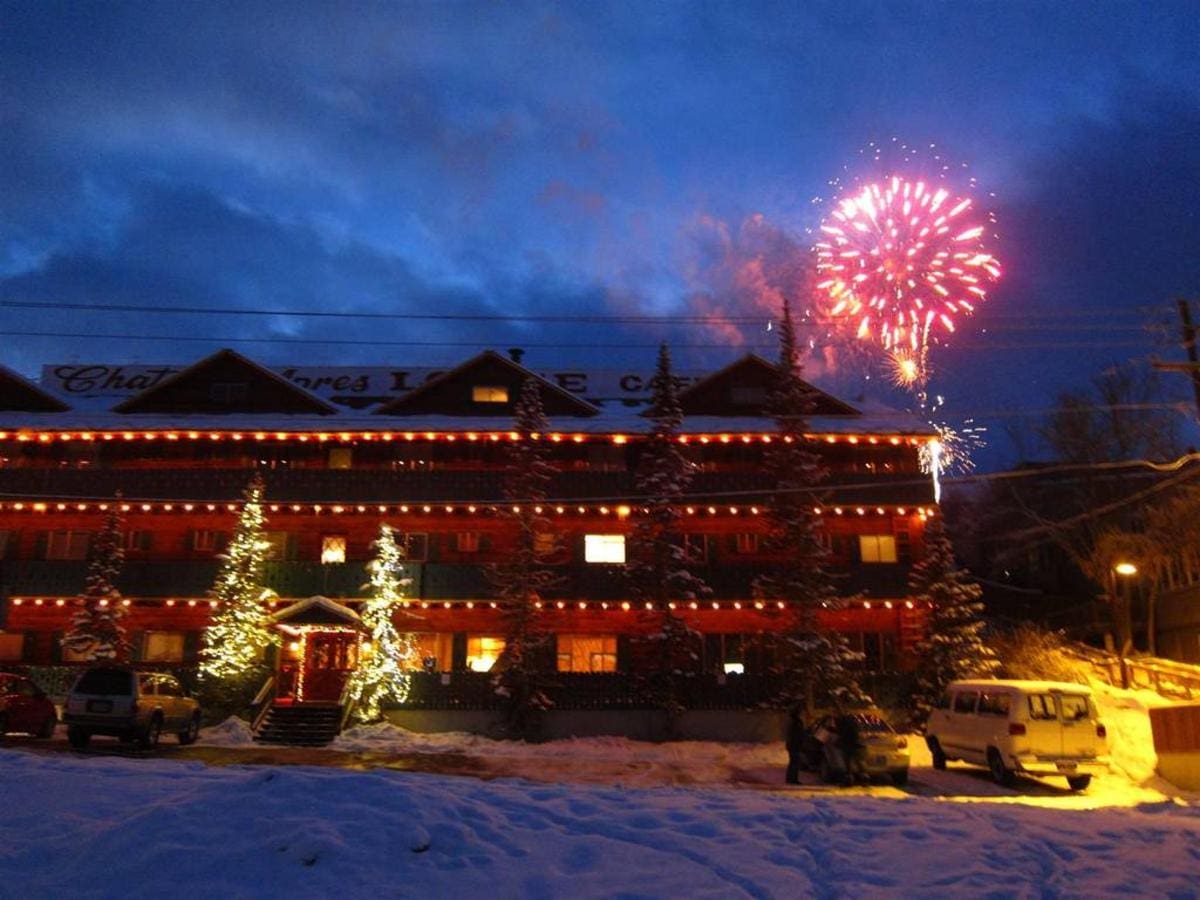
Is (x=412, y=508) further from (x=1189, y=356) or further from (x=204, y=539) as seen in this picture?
(x=1189, y=356)

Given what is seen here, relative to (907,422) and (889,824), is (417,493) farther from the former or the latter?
(889,824)

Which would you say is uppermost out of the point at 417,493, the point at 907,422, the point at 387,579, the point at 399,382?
the point at 399,382

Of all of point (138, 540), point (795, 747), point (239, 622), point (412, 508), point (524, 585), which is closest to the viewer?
point (795, 747)

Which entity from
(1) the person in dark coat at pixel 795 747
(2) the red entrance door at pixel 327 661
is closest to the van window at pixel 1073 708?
(1) the person in dark coat at pixel 795 747

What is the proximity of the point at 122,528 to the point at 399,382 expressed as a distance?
1524 cm

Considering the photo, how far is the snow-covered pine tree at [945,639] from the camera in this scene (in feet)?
98.4

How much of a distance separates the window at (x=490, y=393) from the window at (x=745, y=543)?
1099cm

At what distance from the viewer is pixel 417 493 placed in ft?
116

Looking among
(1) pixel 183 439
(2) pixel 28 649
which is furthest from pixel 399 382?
(2) pixel 28 649

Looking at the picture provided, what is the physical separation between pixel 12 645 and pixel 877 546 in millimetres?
32446

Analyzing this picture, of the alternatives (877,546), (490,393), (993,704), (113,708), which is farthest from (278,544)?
(993,704)

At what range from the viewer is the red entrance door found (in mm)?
33469

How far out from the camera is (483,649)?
116 ft

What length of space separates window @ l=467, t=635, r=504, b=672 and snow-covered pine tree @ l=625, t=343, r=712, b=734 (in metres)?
6.84
